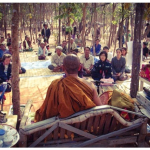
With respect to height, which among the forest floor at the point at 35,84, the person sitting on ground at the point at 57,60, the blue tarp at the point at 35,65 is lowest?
the forest floor at the point at 35,84

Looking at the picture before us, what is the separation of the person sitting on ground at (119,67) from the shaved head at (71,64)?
411 cm

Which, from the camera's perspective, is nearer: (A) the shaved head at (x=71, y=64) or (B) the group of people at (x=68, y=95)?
(B) the group of people at (x=68, y=95)

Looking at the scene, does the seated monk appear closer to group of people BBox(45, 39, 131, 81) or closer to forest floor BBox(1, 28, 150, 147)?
forest floor BBox(1, 28, 150, 147)

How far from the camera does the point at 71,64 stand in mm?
2850

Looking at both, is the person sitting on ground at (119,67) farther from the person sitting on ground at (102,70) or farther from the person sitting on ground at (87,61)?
the person sitting on ground at (87,61)

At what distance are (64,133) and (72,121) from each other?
262 mm

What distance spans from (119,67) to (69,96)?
14.9ft

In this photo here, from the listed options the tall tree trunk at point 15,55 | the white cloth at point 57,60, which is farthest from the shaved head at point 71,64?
the white cloth at point 57,60

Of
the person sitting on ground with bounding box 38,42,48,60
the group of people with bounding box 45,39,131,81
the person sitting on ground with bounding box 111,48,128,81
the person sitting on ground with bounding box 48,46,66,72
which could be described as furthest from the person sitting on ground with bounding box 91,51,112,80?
the person sitting on ground with bounding box 38,42,48,60

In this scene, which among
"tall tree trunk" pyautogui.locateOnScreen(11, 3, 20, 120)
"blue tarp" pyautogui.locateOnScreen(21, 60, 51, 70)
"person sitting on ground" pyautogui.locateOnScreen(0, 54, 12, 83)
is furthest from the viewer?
"blue tarp" pyautogui.locateOnScreen(21, 60, 51, 70)

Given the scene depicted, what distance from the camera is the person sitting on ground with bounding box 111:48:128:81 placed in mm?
6805

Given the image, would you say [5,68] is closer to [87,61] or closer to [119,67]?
[87,61]

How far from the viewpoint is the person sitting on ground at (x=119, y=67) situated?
22.3ft

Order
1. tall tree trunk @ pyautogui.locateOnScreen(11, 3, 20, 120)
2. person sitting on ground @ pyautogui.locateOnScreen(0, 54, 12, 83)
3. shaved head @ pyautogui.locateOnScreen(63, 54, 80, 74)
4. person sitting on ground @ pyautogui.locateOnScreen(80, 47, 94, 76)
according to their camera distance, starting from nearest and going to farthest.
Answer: shaved head @ pyautogui.locateOnScreen(63, 54, 80, 74) → tall tree trunk @ pyautogui.locateOnScreen(11, 3, 20, 120) → person sitting on ground @ pyautogui.locateOnScreen(0, 54, 12, 83) → person sitting on ground @ pyautogui.locateOnScreen(80, 47, 94, 76)
